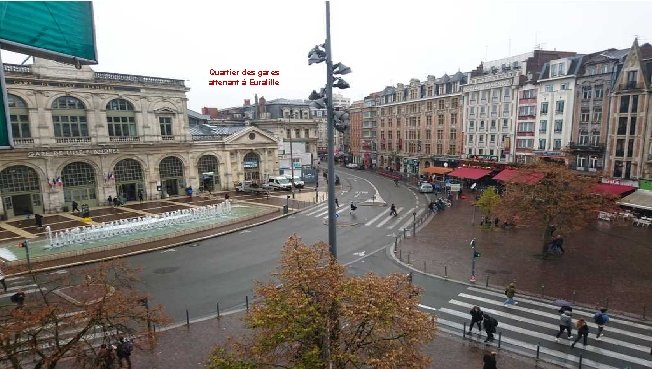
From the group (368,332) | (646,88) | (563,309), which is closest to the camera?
(368,332)

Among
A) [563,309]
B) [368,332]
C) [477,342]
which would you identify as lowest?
[477,342]

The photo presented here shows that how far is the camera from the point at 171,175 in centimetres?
5072

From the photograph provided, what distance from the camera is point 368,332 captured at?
8.73 meters

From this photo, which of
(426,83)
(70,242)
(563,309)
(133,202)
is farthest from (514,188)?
(426,83)

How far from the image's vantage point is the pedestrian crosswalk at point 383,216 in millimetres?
35781

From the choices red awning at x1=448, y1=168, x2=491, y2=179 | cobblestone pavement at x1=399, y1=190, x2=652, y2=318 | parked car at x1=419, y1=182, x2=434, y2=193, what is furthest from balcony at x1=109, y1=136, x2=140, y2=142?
red awning at x1=448, y1=168, x2=491, y2=179

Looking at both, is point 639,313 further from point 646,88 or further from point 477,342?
point 646,88

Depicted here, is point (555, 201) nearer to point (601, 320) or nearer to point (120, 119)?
point (601, 320)

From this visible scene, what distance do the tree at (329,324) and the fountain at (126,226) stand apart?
1004 inches

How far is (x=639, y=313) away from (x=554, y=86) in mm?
37230

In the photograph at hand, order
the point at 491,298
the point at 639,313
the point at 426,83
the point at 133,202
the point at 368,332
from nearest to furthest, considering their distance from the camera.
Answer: the point at 368,332 < the point at 639,313 < the point at 491,298 < the point at 133,202 < the point at 426,83

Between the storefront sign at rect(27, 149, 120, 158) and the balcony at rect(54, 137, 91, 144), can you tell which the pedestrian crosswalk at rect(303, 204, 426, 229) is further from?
the balcony at rect(54, 137, 91, 144)

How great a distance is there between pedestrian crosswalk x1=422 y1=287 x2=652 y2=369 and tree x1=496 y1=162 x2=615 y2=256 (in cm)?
743

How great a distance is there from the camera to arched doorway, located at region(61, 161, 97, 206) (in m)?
42.3
